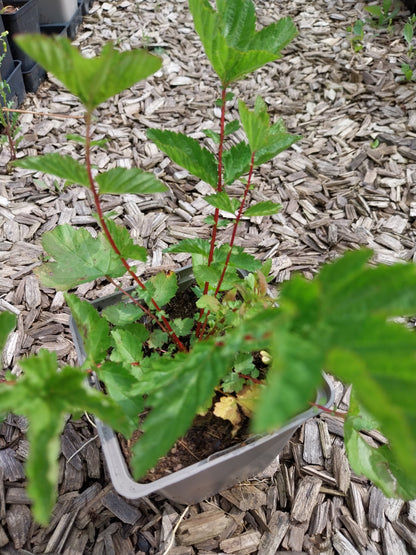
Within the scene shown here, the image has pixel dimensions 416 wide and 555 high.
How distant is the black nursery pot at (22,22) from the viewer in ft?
7.86

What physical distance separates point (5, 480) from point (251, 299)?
0.89 meters

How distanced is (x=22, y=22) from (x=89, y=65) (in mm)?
2432

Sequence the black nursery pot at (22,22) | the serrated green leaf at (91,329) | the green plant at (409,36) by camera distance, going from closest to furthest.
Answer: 1. the serrated green leaf at (91,329)
2. the black nursery pot at (22,22)
3. the green plant at (409,36)

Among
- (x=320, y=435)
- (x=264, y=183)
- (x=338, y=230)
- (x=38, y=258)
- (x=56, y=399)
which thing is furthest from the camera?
(x=264, y=183)

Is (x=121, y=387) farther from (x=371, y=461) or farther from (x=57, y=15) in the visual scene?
(x=57, y=15)

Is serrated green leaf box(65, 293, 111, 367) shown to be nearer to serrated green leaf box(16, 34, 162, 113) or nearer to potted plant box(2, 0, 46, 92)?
serrated green leaf box(16, 34, 162, 113)

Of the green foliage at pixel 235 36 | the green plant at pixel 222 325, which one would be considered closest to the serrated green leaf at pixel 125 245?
the green plant at pixel 222 325

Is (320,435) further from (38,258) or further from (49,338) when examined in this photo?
(38,258)

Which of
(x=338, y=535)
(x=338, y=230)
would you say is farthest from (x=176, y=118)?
(x=338, y=535)

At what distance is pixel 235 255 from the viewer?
975mm

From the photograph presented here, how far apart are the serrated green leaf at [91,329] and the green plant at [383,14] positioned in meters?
3.21

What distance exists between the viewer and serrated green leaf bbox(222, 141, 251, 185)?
0.88m

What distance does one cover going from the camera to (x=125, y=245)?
2.91 ft

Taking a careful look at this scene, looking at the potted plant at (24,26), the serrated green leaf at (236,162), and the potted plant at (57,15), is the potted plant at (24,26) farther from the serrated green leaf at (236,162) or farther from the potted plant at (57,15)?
the serrated green leaf at (236,162)
